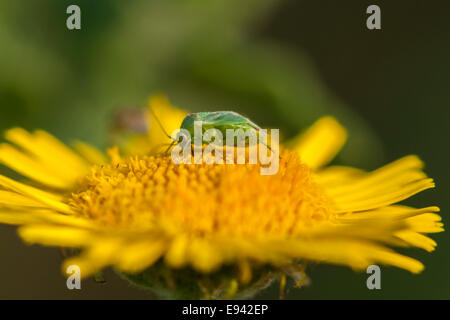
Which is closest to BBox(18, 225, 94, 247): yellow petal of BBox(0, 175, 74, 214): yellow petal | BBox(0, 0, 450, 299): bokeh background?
BBox(0, 175, 74, 214): yellow petal

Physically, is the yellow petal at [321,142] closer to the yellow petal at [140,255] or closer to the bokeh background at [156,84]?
the bokeh background at [156,84]

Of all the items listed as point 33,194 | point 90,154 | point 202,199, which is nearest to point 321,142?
point 90,154

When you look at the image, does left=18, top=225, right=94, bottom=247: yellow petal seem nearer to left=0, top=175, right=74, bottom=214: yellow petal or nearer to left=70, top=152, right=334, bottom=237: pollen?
left=70, top=152, right=334, bottom=237: pollen

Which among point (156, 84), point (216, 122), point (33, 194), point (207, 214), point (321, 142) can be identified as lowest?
point (207, 214)

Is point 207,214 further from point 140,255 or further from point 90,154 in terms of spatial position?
point 90,154

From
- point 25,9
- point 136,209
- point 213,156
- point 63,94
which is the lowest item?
point 136,209

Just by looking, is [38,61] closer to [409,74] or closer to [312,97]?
[312,97]
